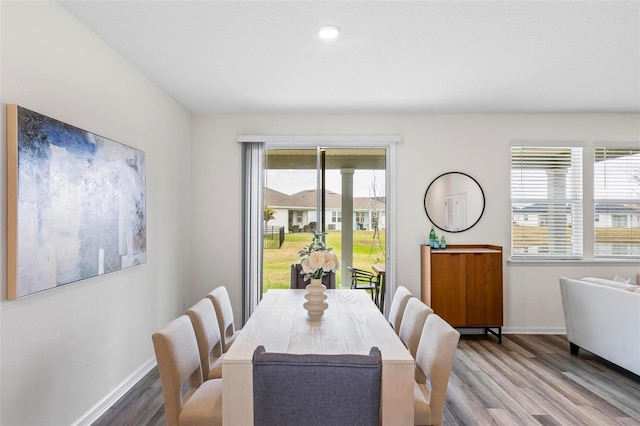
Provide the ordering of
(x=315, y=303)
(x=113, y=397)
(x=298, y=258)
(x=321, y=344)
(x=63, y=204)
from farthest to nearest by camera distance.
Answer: (x=298, y=258) → (x=113, y=397) → (x=315, y=303) → (x=63, y=204) → (x=321, y=344)

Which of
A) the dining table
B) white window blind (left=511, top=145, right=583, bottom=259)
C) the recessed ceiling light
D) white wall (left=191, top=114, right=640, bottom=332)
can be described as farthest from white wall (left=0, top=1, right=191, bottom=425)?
white window blind (left=511, top=145, right=583, bottom=259)

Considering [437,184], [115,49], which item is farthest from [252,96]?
[437,184]

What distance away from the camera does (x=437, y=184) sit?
440 cm

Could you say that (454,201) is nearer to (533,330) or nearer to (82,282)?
(533,330)

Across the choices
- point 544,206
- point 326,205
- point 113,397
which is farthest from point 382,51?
point 113,397

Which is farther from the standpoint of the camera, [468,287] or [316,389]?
[468,287]

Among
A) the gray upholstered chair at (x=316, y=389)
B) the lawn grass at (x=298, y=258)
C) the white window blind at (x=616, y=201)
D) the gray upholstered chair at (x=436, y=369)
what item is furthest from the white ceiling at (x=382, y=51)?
the gray upholstered chair at (x=316, y=389)

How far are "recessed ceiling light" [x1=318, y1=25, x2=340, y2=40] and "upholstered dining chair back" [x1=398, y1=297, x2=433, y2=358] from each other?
70.7 inches

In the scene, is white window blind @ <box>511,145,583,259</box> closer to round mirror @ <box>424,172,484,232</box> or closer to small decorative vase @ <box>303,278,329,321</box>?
round mirror @ <box>424,172,484,232</box>

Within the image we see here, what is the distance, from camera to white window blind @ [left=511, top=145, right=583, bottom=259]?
441 cm

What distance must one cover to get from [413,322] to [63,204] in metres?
2.10

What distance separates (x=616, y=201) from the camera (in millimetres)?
4406

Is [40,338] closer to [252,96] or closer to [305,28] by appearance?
[305,28]

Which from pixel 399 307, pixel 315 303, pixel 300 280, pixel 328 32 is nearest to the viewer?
pixel 315 303
